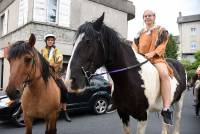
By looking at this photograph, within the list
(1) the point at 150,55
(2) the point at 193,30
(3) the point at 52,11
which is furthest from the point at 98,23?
(2) the point at 193,30

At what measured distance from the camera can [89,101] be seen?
37.4 feet

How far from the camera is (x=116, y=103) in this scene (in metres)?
4.38

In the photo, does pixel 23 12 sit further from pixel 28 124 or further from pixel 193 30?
pixel 193 30

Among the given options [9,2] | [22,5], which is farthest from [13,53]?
[9,2]

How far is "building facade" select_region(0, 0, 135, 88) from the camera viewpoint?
679 inches

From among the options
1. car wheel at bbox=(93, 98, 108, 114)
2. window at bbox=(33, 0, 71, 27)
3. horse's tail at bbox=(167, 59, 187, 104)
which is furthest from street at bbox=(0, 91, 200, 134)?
window at bbox=(33, 0, 71, 27)

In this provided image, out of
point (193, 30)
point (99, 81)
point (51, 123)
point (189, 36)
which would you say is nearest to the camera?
point (51, 123)

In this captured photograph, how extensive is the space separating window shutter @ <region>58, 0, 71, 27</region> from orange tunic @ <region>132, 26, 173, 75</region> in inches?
550

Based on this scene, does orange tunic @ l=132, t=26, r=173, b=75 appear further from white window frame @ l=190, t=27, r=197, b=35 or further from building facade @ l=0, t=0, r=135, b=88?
white window frame @ l=190, t=27, r=197, b=35

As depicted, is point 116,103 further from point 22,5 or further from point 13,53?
point 22,5

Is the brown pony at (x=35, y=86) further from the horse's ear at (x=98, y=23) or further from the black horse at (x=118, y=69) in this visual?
the horse's ear at (x=98, y=23)

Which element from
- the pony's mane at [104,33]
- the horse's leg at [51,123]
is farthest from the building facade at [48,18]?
the pony's mane at [104,33]

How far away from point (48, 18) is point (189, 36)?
214 ft

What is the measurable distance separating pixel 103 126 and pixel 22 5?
452 inches
